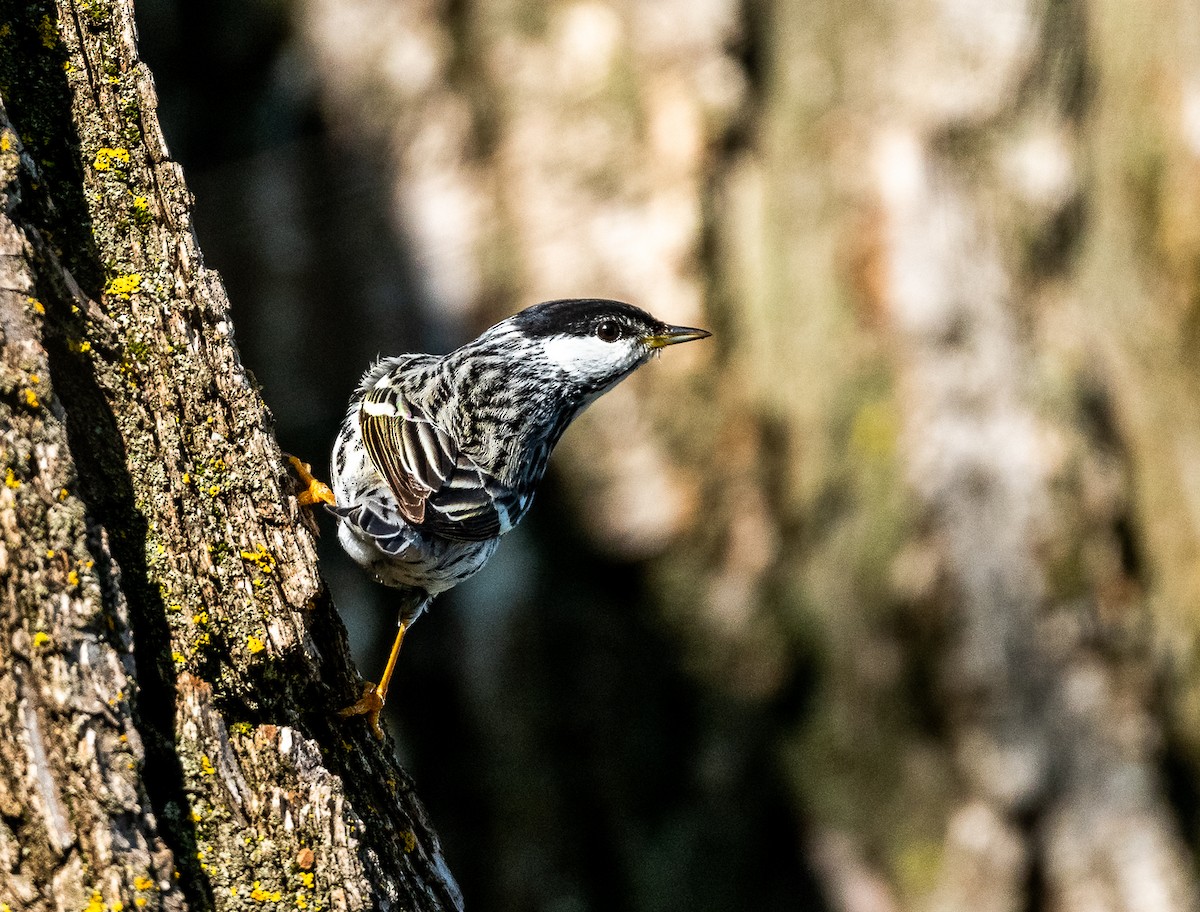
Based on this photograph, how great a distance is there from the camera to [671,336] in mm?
4887

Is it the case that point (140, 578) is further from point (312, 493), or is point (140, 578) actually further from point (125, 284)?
point (312, 493)

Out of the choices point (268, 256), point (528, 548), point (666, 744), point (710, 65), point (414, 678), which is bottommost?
point (666, 744)

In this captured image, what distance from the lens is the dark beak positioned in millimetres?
4812

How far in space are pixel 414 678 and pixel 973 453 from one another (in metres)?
3.04

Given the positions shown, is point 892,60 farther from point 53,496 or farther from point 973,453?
point 53,496

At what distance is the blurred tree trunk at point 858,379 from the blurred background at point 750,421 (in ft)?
0.06

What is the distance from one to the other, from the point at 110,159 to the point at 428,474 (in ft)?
4.92

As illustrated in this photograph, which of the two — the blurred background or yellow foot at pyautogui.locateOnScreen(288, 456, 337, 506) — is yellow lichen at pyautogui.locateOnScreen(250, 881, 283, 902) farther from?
the blurred background

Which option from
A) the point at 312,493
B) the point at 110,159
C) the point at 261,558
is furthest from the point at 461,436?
the point at 110,159

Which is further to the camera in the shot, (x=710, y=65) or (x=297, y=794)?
(x=710, y=65)

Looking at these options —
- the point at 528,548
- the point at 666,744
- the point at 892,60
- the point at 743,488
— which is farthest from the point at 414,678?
the point at 892,60

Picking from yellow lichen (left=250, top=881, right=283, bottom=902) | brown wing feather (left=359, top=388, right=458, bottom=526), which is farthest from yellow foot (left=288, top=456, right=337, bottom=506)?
yellow lichen (left=250, top=881, right=283, bottom=902)

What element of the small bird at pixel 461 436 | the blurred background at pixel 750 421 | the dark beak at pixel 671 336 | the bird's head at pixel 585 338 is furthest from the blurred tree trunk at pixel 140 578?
the blurred background at pixel 750 421

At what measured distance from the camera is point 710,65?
247 inches
